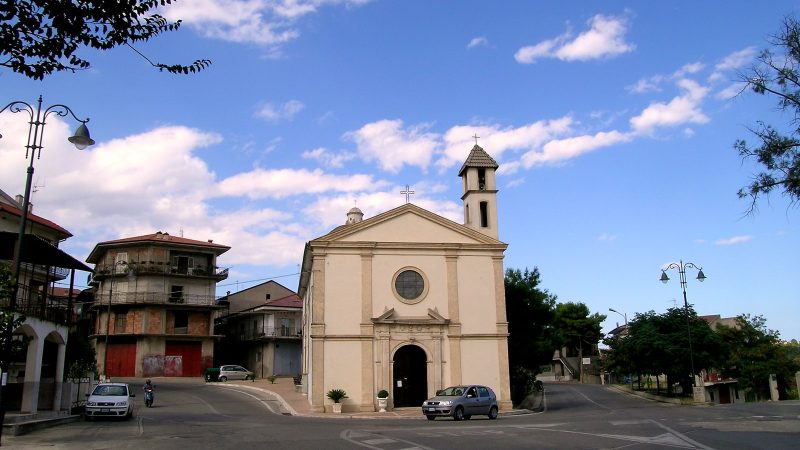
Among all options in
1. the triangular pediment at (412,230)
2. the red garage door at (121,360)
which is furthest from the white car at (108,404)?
→ the red garage door at (121,360)

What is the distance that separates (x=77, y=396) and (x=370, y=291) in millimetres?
13426

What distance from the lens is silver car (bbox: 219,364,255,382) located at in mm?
50000

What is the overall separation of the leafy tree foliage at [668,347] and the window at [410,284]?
48.3ft

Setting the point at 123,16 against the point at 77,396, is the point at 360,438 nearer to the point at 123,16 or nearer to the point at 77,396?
the point at 123,16

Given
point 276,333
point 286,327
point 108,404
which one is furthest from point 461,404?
point 286,327

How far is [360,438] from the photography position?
54.0 ft

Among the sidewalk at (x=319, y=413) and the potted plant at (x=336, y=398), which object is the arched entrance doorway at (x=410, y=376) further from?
the potted plant at (x=336, y=398)

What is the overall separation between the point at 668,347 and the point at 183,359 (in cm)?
3794

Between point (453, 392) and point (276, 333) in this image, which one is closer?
point (453, 392)

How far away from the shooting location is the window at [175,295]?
54.7m

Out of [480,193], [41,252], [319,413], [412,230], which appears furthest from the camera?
[480,193]

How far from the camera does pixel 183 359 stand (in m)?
54.1

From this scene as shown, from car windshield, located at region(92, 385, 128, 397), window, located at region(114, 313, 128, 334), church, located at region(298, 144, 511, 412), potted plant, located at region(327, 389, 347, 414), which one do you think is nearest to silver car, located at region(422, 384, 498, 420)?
church, located at region(298, 144, 511, 412)

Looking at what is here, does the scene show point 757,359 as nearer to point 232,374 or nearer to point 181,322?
point 232,374
